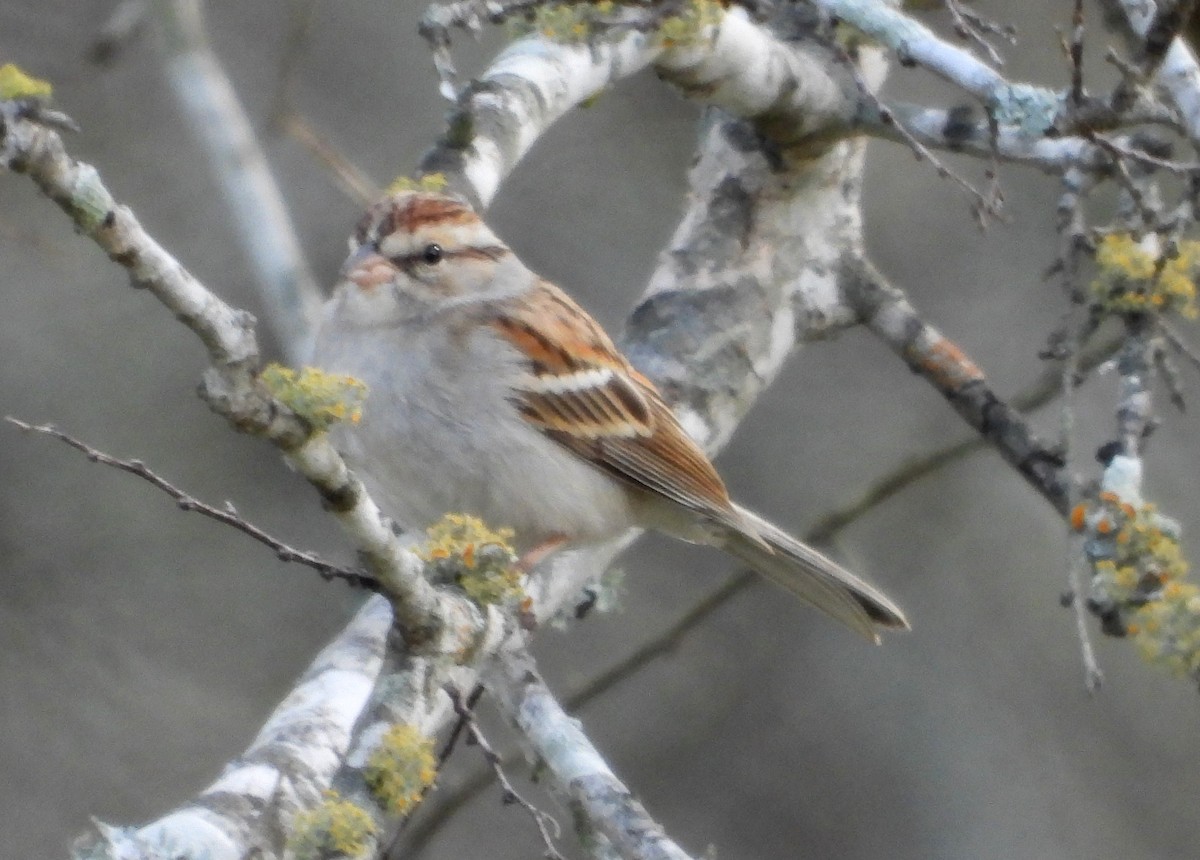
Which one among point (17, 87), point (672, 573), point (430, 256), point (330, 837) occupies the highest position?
point (672, 573)

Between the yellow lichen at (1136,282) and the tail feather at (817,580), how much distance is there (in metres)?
0.51

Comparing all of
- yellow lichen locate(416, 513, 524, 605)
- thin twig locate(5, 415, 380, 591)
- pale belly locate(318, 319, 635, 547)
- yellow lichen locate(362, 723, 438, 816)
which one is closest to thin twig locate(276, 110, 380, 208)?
pale belly locate(318, 319, 635, 547)

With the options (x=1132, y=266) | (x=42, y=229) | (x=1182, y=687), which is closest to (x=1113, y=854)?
(x=1182, y=687)

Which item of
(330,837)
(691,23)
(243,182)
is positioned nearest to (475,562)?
(330,837)

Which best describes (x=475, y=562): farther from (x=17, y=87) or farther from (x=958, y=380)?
(x=958, y=380)

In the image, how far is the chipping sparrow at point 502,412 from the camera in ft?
6.89

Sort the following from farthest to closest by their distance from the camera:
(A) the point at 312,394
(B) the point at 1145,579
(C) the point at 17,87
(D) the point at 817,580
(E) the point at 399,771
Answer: (D) the point at 817,580 → (B) the point at 1145,579 → (E) the point at 399,771 → (A) the point at 312,394 → (C) the point at 17,87

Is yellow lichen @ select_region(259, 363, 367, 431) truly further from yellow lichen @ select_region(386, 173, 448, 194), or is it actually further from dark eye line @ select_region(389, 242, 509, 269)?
dark eye line @ select_region(389, 242, 509, 269)

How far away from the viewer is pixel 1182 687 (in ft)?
11.8

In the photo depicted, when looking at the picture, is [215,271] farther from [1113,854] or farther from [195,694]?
[1113,854]

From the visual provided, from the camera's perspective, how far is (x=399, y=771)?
49.9 inches

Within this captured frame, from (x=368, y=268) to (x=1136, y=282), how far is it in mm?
939

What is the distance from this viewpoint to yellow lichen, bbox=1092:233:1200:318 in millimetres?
2162

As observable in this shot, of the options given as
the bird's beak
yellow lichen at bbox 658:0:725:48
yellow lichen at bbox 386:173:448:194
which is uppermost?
yellow lichen at bbox 658:0:725:48
